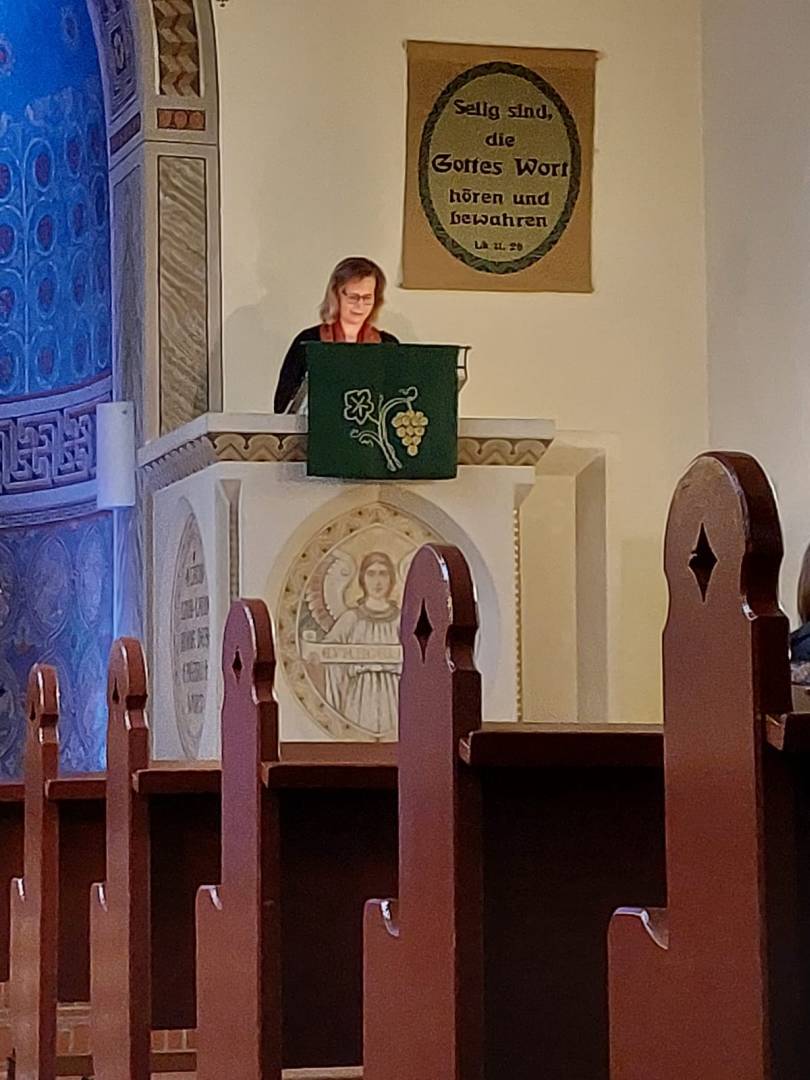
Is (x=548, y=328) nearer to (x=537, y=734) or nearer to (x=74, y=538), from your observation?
(x=74, y=538)

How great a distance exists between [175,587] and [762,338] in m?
2.73

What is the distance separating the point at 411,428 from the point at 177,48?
253 centimetres

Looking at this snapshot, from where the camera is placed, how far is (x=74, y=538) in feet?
31.7

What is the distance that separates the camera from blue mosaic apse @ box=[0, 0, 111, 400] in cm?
964

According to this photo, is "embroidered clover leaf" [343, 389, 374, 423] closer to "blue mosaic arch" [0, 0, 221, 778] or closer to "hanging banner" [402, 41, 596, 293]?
"blue mosaic arch" [0, 0, 221, 778]

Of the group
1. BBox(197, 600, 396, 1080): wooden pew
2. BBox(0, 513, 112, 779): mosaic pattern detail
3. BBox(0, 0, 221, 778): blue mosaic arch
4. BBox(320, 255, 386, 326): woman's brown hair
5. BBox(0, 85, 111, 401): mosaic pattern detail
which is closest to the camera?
BBox(197, 600, 396, 1080): wooden pew

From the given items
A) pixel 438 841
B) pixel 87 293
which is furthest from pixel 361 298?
pixel 438 841

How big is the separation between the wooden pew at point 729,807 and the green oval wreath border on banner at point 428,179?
23.0 feet

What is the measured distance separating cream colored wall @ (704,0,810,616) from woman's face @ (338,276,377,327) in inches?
67.8

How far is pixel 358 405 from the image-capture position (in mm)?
6945

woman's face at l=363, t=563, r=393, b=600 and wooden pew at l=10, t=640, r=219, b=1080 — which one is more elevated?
woman's face at l=363, t=563, r=393, b=600

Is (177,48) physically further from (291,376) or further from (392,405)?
(392,405)

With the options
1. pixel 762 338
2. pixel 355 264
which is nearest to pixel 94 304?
pixel 355 264

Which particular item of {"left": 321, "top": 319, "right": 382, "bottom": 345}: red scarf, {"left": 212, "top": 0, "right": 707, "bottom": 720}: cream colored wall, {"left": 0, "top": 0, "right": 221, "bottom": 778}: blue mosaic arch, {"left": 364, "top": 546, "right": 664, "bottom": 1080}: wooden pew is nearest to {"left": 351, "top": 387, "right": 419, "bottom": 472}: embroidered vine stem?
{"left": 321, "top": 319, "right": 382, "bottom": 345}: red scarf
